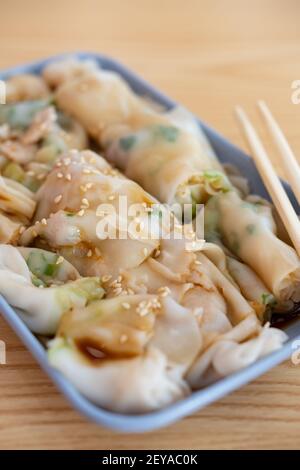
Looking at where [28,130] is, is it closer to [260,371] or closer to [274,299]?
[274,299]

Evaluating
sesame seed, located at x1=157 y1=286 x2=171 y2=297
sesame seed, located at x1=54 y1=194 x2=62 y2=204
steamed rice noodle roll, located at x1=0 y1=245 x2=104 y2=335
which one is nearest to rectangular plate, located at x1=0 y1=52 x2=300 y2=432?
steamed rice noodle roll, located at x1=0 y1=245 x2=104 y2=335

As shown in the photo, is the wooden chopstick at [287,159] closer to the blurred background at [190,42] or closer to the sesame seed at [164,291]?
the blurred background at [190,42]

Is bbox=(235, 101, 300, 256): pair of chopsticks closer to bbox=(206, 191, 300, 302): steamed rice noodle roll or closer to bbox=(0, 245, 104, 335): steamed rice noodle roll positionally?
bbox=(206, 191, 300, 302): steamed rice noodle roll

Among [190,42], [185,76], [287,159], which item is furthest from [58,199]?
[190,42]

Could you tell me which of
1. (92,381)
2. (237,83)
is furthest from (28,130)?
(92,381)

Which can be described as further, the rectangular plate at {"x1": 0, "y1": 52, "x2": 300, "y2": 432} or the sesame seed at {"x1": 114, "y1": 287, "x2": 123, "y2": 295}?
the sesame seed at {"x1": 114, "y1": 287, "x2": 123, "y2": 295}

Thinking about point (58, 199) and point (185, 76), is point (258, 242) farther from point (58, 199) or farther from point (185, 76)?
point (185, 76)
